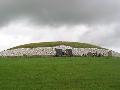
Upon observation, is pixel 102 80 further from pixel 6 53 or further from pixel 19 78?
pixel 6 53

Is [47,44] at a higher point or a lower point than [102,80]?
higher

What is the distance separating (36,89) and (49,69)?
346 inches

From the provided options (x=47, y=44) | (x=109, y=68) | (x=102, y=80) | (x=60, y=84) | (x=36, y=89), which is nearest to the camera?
(x=36, y=89)

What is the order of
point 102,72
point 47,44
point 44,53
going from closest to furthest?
point 102,72 → point 44,53 → point 47,44

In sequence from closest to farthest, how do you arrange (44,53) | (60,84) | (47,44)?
(60,84), (44,53), (47,44)

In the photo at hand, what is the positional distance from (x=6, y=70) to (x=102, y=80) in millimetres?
9171

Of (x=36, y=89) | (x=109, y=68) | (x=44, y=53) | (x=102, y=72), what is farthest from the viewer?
(x=44, y=53)

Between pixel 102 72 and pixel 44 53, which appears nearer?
pixel 102 72

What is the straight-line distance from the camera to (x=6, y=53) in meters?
57.2

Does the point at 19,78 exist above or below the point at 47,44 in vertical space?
below

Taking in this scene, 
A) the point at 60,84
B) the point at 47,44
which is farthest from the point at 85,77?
the point at 47,44

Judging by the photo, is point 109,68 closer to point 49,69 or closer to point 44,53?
point 49,69

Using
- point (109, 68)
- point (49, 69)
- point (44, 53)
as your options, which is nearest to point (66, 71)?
point (49, 69)

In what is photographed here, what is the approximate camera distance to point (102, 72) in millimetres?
29953
